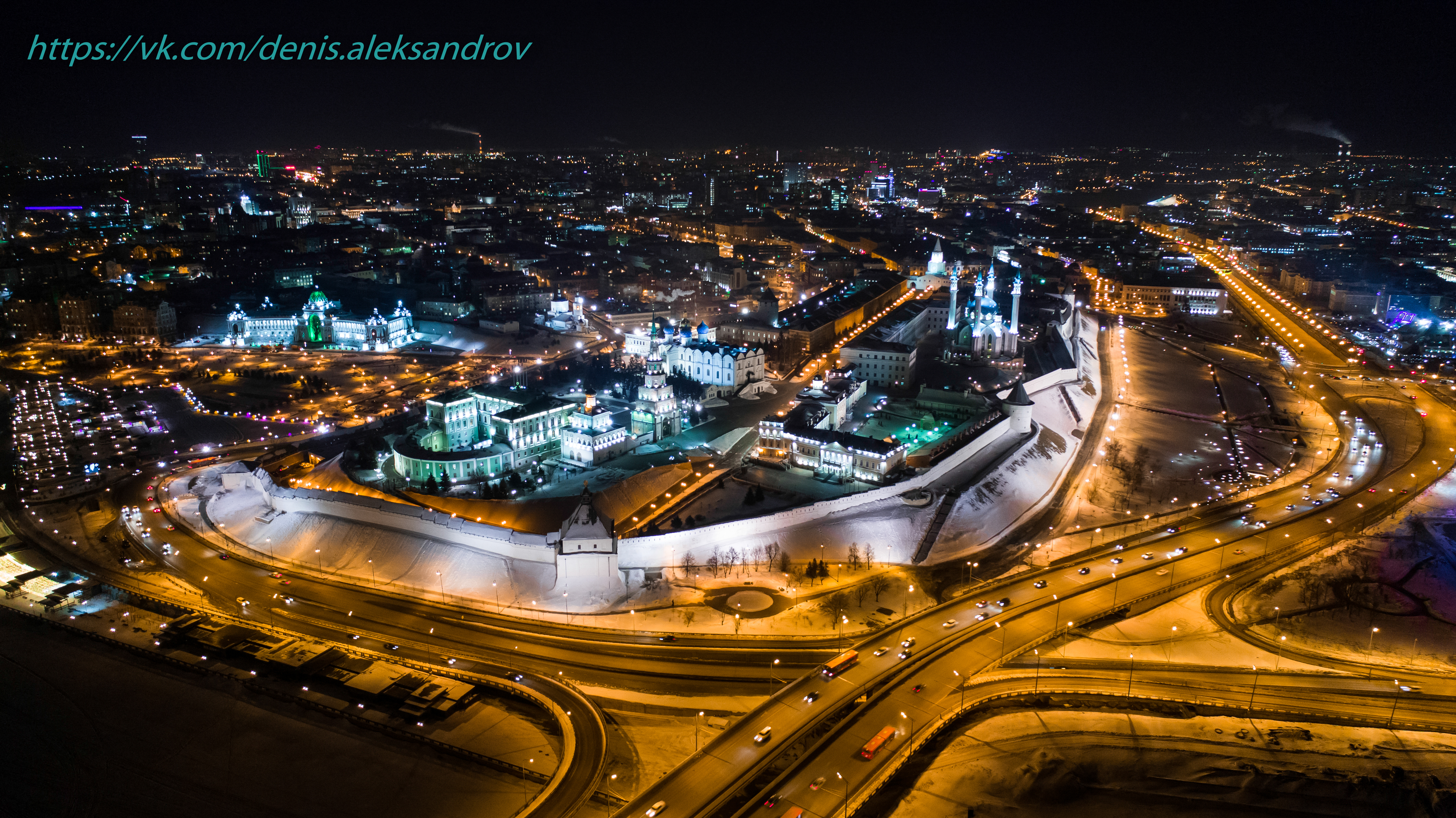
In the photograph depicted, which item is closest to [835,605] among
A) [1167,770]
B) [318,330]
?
[1167,770]

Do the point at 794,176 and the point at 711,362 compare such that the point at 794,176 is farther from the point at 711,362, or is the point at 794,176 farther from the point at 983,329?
the point at 711,362

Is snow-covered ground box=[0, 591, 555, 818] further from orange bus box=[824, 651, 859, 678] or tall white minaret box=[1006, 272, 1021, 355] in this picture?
tall white minaret box=[1006, 272, 1021, 355]

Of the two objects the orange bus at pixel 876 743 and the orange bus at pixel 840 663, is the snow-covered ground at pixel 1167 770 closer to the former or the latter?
the orange bus at pixel 876 743

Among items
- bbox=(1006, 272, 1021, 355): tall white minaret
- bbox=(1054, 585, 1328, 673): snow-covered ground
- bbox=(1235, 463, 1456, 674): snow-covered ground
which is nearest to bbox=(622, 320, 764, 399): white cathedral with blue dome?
bbox=(1006, 272, 1021, 355): tall white minaret

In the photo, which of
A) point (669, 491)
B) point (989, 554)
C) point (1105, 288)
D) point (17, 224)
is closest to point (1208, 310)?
point (1105, 288)

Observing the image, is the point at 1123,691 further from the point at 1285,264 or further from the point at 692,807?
the point at 1285,264
